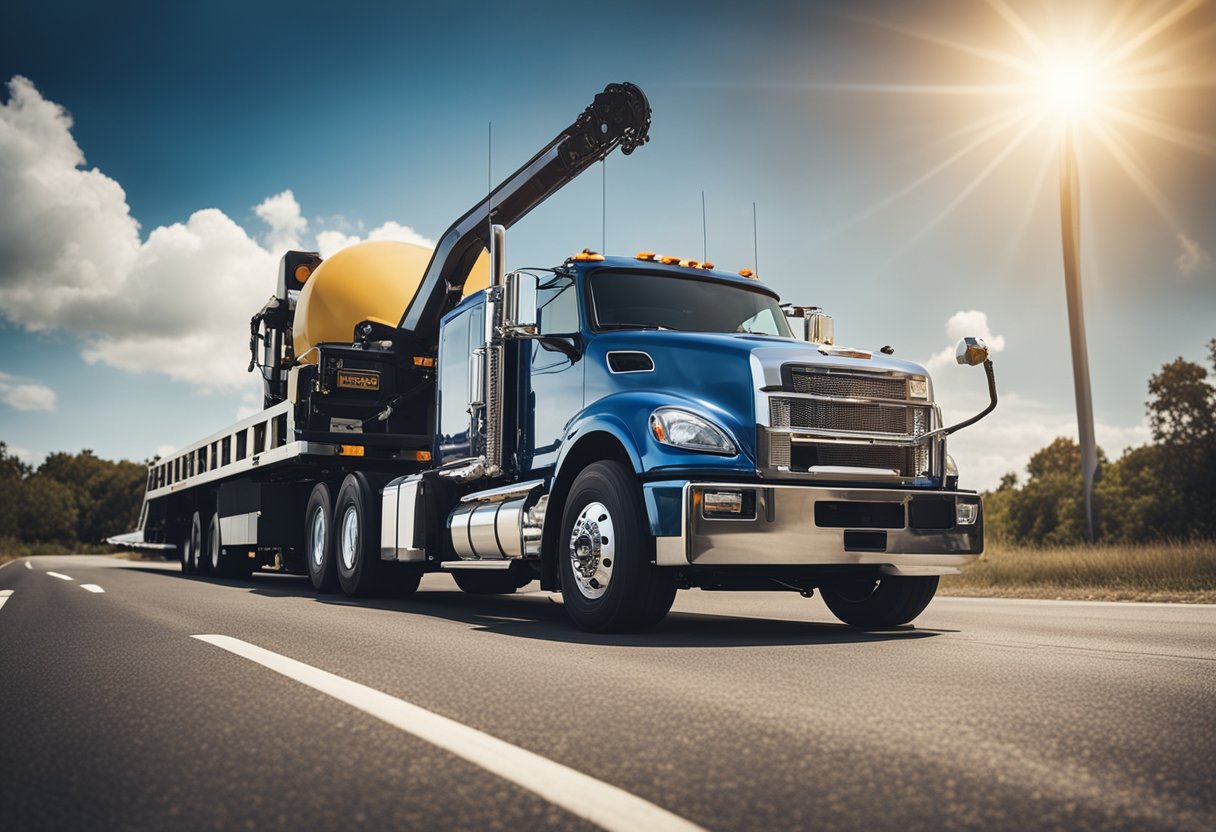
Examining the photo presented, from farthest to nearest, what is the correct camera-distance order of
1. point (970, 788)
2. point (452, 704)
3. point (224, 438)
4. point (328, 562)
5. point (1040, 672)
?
point (224, 438) < point (328, 562) < point (1040, 672) < point (452, 704) < point (970, 788)

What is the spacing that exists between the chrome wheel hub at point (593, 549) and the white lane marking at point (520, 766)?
2.55m

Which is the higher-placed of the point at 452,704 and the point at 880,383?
the point at 880,383

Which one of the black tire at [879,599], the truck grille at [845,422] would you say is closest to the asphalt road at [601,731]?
the black tire at [879,599]

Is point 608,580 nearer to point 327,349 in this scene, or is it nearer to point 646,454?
point 646,454

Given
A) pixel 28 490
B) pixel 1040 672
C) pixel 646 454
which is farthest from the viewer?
pixel 28 490

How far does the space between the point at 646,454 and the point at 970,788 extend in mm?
4110

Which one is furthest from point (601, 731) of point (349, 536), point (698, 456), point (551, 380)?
point (349, 536)

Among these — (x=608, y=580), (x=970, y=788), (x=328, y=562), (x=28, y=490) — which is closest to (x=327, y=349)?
(x=328, y=562)

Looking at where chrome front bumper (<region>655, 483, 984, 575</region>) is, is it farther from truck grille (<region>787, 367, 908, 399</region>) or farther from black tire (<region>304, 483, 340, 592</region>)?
black tire (<region>304, 483, 340, 592</region>)

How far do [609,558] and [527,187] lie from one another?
5.76m

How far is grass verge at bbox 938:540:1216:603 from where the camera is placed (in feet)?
41.0

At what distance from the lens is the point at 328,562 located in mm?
11883

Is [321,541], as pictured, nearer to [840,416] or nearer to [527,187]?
[527,187]

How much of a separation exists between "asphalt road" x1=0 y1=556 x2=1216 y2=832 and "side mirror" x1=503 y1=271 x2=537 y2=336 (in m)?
2.34
